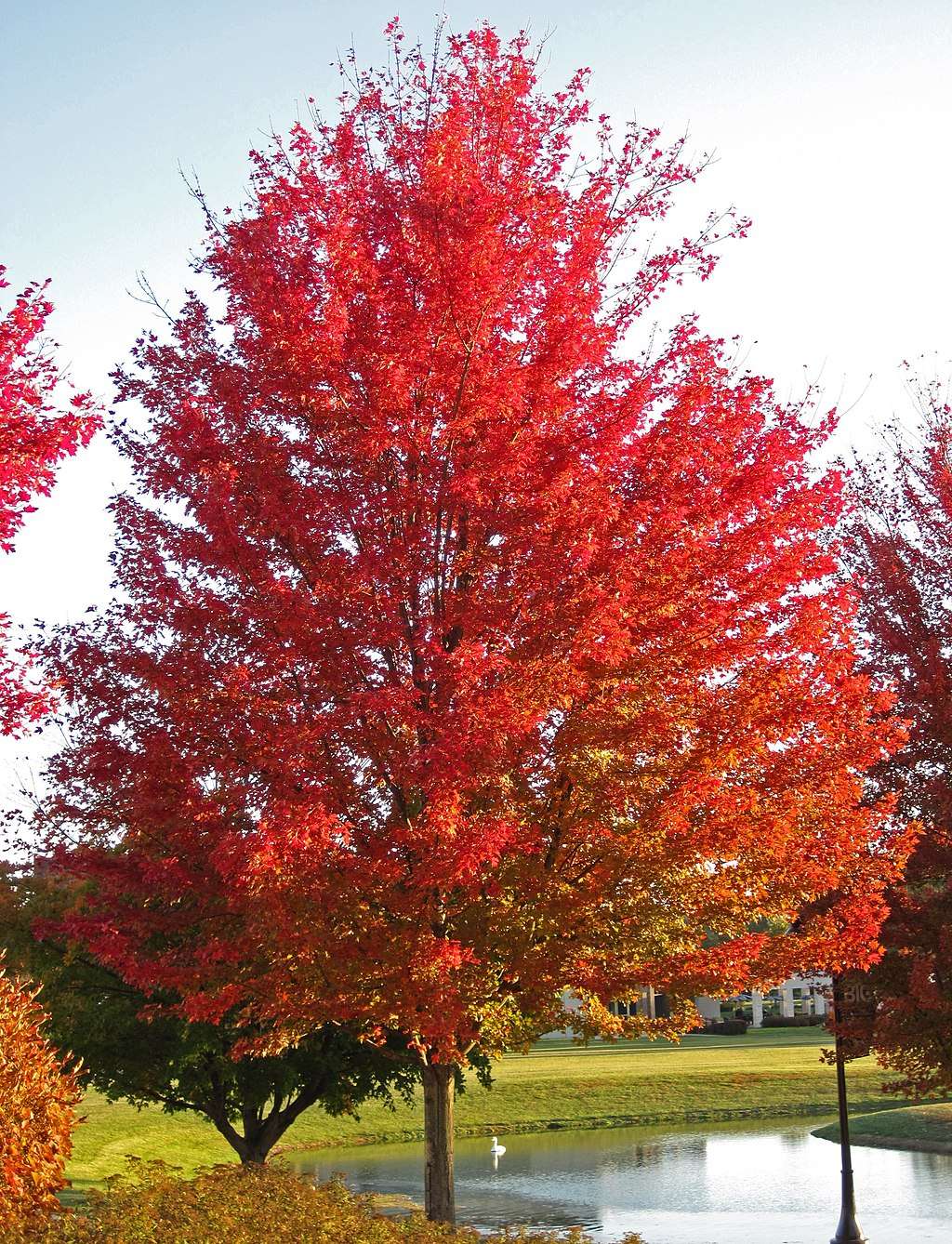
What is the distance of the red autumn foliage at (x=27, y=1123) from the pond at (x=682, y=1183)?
46.1ft

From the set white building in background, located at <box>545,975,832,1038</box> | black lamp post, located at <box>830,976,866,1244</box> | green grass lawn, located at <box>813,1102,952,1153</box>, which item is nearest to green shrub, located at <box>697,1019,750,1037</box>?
white building in background, located at <box>545,975,832,1038</box>

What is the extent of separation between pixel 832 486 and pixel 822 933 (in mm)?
4499

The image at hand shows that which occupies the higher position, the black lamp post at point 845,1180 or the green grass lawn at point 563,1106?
the black lamp post at point 845,1180

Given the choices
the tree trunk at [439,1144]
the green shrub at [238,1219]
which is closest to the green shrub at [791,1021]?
the tree trunk at [439,1144]

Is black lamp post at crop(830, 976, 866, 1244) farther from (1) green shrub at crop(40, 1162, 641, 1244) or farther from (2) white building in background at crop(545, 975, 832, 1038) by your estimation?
(2) white building in background at crop(545, 975, 832, 1038)

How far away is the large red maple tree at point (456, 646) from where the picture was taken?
10969 millimetres

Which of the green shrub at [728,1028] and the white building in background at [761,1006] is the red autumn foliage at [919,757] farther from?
the white building in background at [761,1006]

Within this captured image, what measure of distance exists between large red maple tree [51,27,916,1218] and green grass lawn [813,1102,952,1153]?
79.1ft

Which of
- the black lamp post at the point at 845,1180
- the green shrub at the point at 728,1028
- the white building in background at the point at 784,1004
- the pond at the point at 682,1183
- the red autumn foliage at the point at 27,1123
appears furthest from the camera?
the white building in background at the point at 784,1004

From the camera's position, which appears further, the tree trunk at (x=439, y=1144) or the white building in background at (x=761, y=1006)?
the white building in background at (x=761, y=1006)

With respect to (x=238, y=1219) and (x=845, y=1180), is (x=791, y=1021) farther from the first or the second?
(x=238, y=1219)

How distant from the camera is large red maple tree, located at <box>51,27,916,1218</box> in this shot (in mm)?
10969

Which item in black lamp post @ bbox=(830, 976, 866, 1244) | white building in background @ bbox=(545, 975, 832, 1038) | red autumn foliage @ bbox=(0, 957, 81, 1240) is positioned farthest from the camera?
white building in background @ bbox=(545, 975, 832, 1038)

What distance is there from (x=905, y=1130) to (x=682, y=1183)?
10529 millimetres
